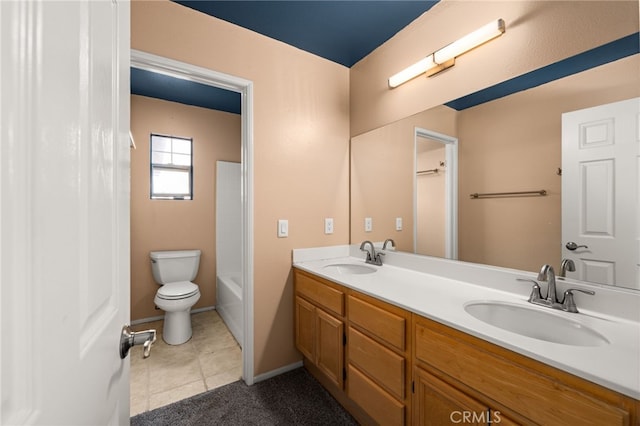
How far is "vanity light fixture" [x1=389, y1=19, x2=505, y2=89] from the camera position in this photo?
1.35 meters

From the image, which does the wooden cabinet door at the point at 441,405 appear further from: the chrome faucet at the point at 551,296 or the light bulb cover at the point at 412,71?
the light bulb cover at the point at 412,71

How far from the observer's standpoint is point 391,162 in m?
2.06

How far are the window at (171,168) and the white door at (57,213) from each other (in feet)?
8.77

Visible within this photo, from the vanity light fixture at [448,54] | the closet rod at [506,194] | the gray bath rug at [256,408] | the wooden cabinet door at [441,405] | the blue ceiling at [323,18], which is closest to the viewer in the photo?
the wooden cabinet door at [441,405]

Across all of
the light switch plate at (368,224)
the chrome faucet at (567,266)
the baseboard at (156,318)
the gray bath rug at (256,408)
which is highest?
the light switch plate at (368,224)

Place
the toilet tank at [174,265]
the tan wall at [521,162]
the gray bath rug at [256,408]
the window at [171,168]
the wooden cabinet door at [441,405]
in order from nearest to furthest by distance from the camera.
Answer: the wooden cabinet door at [441,405]
the tan wall at [521,162]
the gray bath rug at [256,408]
the toilet tank at [174,265]
the window at [171,168]

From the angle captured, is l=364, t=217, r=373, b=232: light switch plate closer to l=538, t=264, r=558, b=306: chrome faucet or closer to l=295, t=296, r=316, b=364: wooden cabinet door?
l=295, t=296, r=316, b=364: wooden cabinet door

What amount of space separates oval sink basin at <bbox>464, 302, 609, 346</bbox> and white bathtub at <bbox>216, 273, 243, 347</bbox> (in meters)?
1.75

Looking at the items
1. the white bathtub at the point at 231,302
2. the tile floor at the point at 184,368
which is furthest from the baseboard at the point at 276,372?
the white bathtub at the point at 231,302

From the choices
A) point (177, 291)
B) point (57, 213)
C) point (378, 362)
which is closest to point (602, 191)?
point (378, 362)

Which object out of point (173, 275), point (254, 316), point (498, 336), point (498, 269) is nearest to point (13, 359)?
point (498, 336)

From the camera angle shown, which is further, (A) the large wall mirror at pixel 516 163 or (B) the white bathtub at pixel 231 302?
A: (B) the white bathtub at pixel 231 302

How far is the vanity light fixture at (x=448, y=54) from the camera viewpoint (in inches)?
53.1

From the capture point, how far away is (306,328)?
6.11ft
